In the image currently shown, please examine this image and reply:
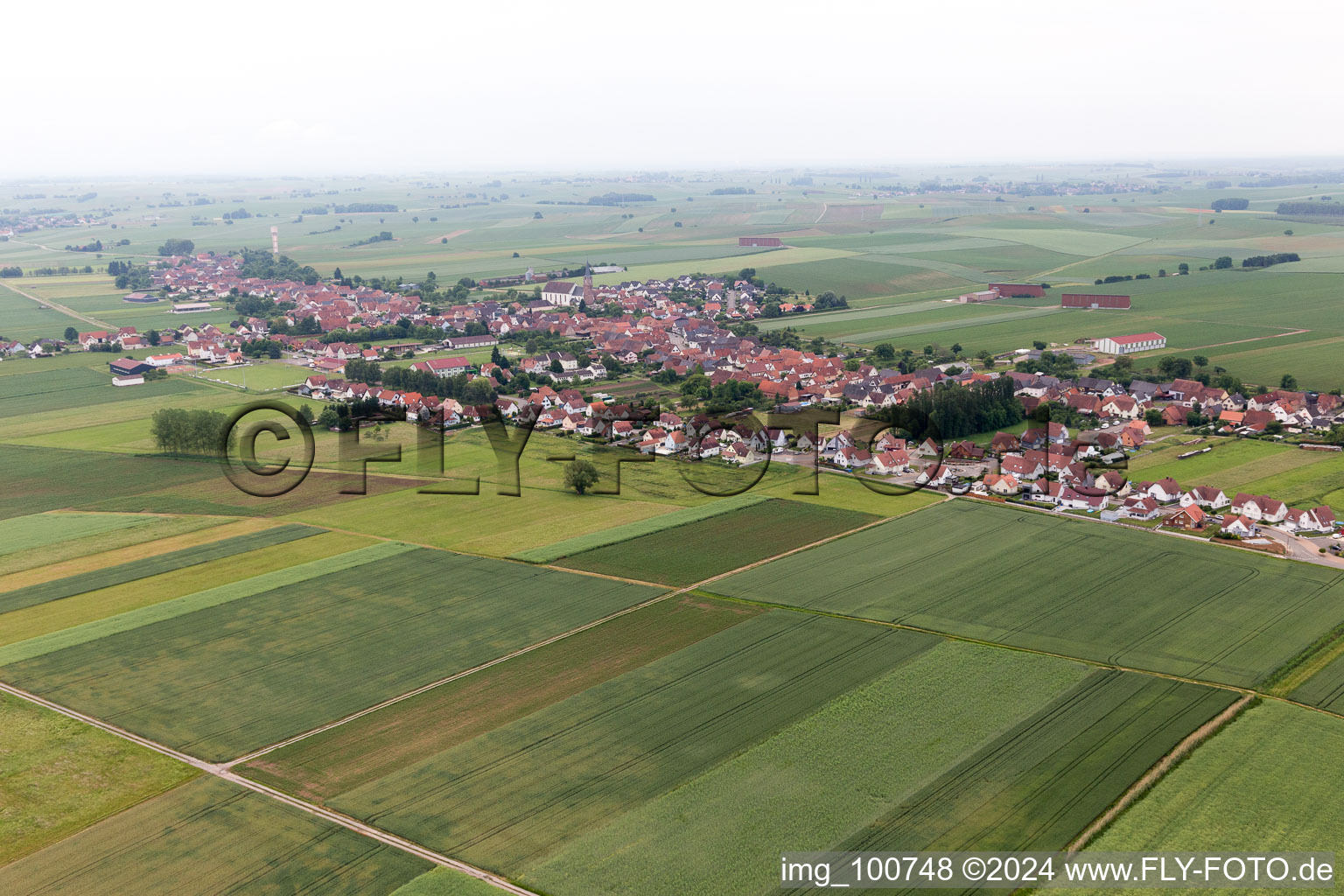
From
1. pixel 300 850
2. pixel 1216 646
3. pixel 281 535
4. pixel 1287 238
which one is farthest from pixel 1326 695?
pixel 1287 238

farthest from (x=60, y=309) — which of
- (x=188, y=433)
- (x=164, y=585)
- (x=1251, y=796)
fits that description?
(x=1251, y=796)

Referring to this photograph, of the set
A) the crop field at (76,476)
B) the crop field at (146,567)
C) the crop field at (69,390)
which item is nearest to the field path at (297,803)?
the crop field at (146,567)

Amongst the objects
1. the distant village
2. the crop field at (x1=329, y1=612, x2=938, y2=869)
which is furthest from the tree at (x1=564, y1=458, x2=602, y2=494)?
the crop field at (x1=329, y1=612, x2=938, y2=869)

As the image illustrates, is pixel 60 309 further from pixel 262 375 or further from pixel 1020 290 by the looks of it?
pixel 1020 290

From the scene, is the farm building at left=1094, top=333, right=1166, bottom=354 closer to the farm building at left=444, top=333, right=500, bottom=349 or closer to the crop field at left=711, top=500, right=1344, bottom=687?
the crop field at left=711, top=500, right=1344, bottom=687

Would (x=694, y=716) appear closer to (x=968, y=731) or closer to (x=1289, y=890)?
(x=968, y=731)
